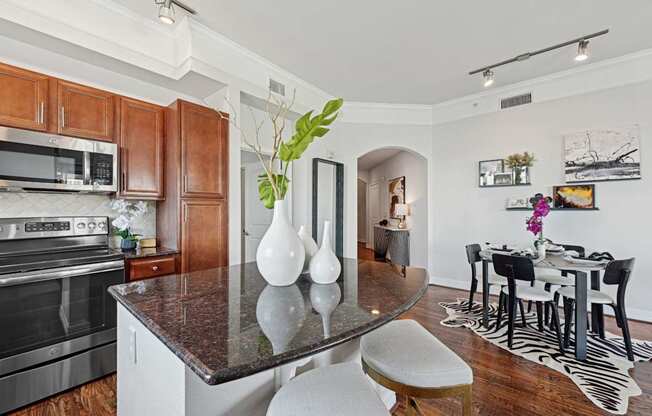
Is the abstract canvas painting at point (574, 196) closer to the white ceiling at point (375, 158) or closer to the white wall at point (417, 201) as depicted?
the white wall at point (417, 201)

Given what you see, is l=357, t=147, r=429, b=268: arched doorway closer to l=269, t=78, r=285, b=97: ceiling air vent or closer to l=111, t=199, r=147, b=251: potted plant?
l=269, t=78, r=285, b=97: ceiling air vent

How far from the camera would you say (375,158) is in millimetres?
7895

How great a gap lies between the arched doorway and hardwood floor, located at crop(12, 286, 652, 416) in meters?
2.79

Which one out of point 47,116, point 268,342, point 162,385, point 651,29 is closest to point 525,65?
point 651,29

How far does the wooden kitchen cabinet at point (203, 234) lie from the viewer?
8.82ft

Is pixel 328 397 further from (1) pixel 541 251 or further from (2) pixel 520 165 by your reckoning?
(2) pixel 520 165

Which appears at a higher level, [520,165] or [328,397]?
[520,165]

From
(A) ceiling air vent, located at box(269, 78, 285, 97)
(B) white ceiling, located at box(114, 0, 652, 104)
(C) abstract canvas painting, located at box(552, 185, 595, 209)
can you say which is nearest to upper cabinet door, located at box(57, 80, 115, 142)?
(B) white ceiling, located at box(114, 0, 652, 104)

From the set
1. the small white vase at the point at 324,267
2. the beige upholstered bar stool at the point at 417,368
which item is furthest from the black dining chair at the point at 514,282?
the small white vase at the point at 324,267

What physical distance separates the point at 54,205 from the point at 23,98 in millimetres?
855

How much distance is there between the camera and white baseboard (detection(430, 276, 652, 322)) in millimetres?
3328

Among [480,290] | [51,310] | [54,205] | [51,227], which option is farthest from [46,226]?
[480,290]

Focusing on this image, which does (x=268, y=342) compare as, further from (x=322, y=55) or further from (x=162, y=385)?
(x=322, y=55)

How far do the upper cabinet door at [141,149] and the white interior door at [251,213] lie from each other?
1.59 meters
